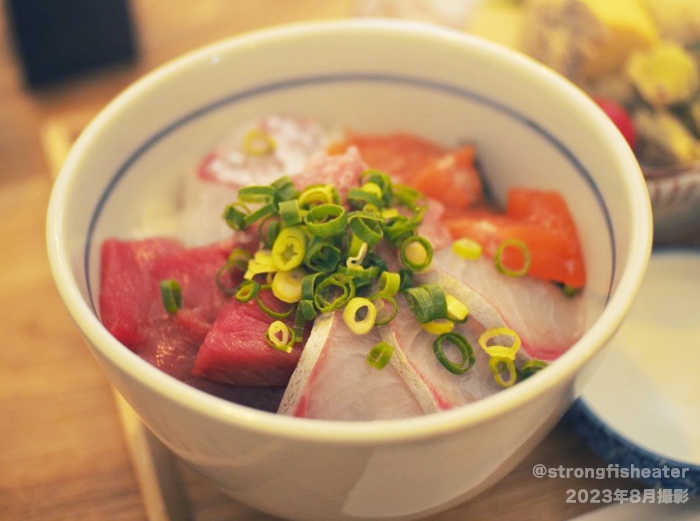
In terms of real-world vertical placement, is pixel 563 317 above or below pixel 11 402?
above

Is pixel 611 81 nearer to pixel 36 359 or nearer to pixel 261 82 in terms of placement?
pixel 261 82

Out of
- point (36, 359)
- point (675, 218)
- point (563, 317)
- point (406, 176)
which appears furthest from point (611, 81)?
point (36, 359)

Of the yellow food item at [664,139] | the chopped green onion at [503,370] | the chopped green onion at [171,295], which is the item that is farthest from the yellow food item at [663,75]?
the chopped green onion at [171,295]

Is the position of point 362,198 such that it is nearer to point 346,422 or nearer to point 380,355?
point 380,355

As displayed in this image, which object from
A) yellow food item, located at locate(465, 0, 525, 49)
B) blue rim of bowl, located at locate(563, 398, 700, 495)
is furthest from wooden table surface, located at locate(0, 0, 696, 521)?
yellow food item, located at locate(465, 0, 525, 49)

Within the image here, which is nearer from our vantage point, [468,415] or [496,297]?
[468,415]
